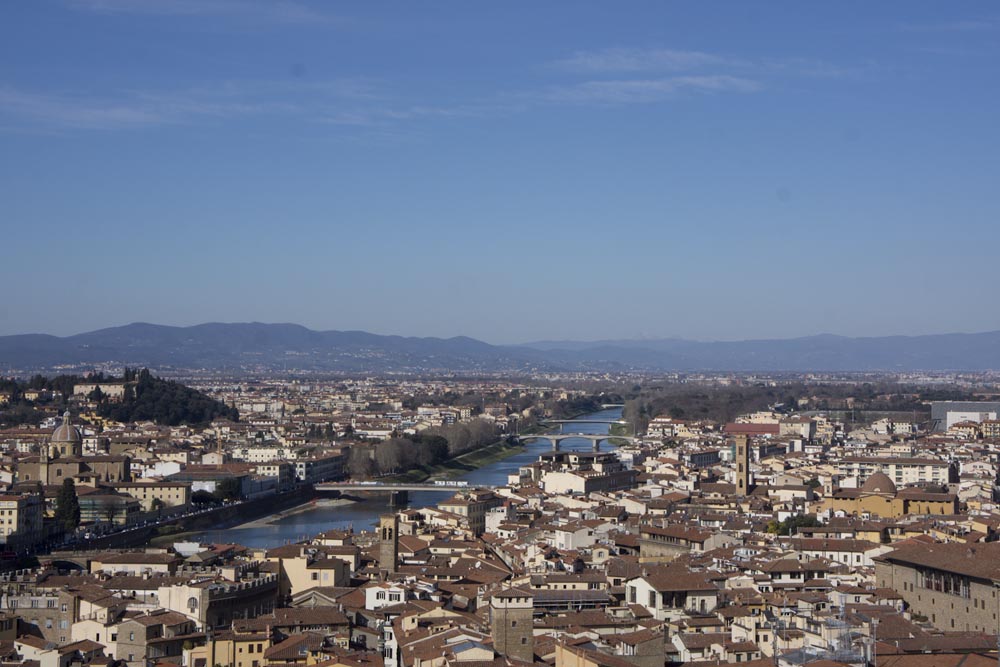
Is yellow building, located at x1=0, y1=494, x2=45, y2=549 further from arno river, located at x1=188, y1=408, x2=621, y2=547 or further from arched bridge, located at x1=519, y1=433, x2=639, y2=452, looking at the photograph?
arched bridge, located at x1=519, y1=433, x2=639, y2=452

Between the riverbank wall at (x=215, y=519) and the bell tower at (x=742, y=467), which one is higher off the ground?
the bell tower at (x=742, y=467)

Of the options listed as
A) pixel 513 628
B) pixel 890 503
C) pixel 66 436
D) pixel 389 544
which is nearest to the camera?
pixel 513 628

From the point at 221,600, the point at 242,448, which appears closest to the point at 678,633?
the point at 221,600

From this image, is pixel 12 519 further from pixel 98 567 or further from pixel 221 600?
pixel 221 600

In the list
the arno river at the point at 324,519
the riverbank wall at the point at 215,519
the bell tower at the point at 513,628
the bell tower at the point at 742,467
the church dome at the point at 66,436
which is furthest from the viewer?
the church dome at the point at 66,436

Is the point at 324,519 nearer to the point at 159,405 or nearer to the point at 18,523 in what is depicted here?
the point at 18,523

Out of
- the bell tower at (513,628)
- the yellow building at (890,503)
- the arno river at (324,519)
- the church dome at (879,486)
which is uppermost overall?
the bell tower at (513,628)

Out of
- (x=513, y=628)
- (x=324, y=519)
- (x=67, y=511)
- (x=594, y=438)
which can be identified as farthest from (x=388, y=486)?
(x=513, y=628)

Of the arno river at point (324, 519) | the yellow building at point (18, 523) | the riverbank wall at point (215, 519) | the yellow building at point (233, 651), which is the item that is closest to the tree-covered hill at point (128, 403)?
the arno river at point (324, 519)

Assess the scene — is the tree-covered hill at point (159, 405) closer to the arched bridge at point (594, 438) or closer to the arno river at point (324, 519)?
the arched bridge at point (594, 438)
